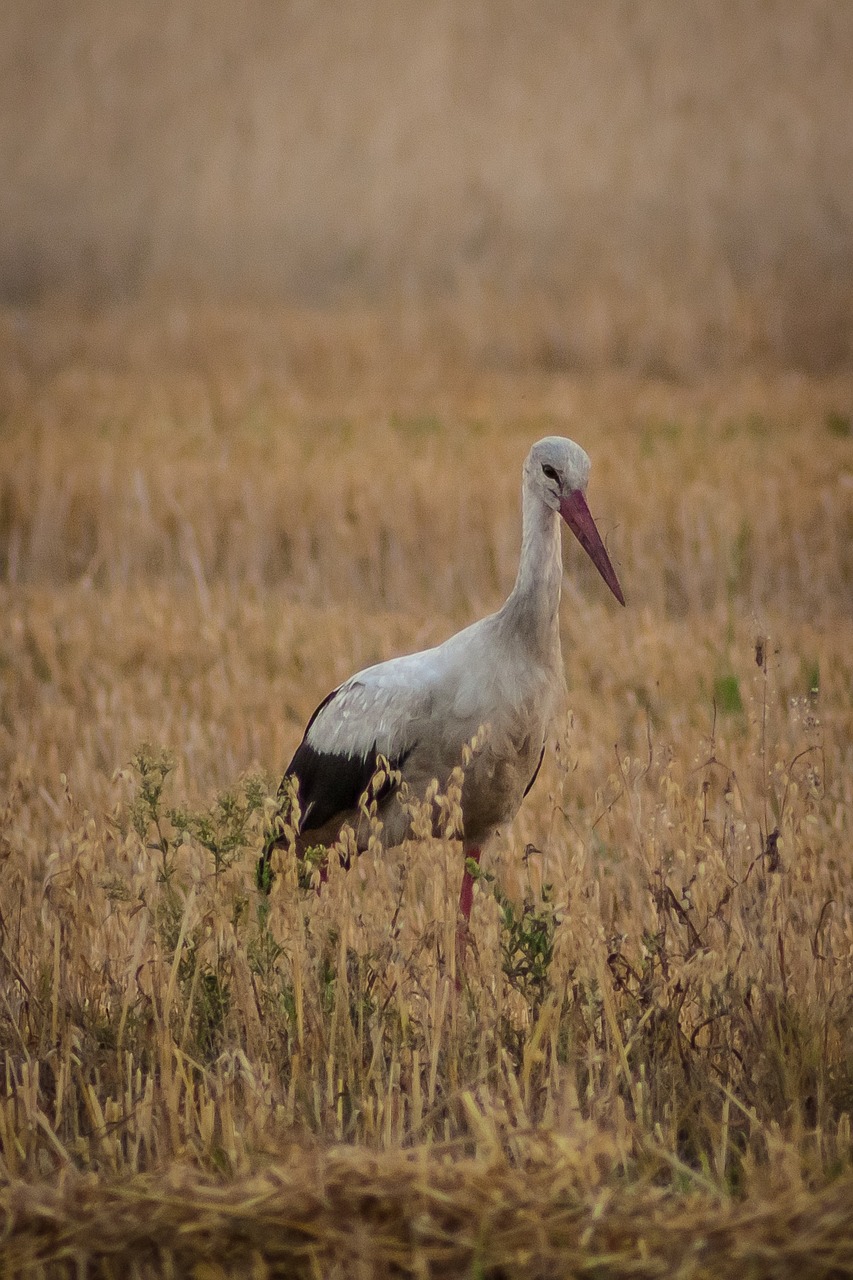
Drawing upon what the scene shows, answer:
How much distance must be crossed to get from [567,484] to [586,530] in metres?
0.15

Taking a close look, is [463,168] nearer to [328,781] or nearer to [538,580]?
[328,781]

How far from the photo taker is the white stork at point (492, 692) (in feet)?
13.2

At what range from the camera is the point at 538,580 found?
13.2ft

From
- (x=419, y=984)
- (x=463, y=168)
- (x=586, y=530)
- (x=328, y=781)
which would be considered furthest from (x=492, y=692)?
(x=463, y=168)

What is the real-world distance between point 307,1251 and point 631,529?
26.7 ft

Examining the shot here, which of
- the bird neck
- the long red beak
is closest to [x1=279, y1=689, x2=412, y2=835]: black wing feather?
the bird neck

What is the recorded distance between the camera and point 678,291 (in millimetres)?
15719

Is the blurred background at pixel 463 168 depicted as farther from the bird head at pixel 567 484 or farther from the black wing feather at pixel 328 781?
the bird head at pixel 567 484

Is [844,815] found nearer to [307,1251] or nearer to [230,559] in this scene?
[307,1251]

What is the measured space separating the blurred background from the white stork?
1121 centimetres

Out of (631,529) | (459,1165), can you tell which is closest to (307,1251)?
(459,1165)

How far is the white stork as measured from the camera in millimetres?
4023

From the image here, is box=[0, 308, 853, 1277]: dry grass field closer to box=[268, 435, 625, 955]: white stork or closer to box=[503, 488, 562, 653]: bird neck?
box=[268, 435, 625, 955]: white stork

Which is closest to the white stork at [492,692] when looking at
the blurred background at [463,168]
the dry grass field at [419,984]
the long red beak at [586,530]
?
the long red beak at [586,530]
